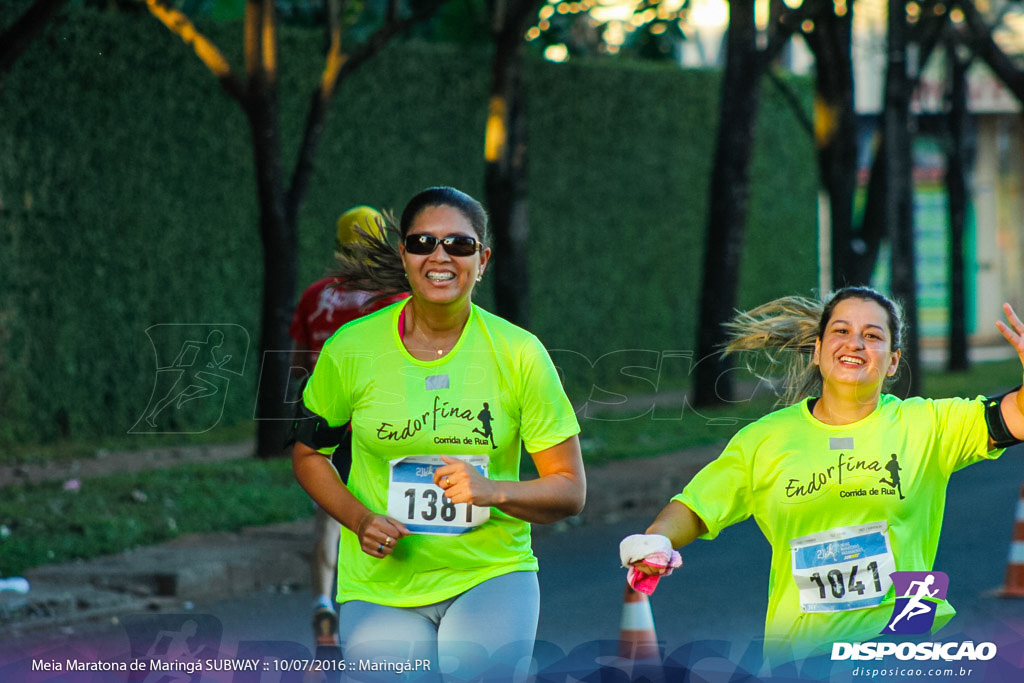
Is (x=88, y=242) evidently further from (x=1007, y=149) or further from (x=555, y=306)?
(x=1007, y=149)

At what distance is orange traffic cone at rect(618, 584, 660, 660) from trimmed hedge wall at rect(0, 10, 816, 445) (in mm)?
8410

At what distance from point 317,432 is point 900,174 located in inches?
576

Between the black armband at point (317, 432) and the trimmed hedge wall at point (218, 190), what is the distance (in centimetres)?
880

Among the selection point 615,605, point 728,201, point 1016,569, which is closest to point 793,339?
point 615,605

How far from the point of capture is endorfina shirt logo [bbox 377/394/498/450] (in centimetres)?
392

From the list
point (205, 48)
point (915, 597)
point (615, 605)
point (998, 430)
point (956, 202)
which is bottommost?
point (615, 605)

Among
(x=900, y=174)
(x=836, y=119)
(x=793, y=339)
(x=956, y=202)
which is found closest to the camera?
(x=793, y=339)

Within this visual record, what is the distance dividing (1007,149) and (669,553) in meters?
32.2

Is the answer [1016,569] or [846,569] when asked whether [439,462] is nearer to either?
[846,569]

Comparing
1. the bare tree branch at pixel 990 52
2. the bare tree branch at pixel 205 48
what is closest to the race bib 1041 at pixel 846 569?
the bare tree branch at pixel 205 48

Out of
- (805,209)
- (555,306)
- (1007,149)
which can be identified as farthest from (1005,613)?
(1007,149)

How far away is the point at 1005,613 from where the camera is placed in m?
7.36

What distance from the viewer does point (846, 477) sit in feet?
12.9

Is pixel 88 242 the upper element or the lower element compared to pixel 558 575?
upper
